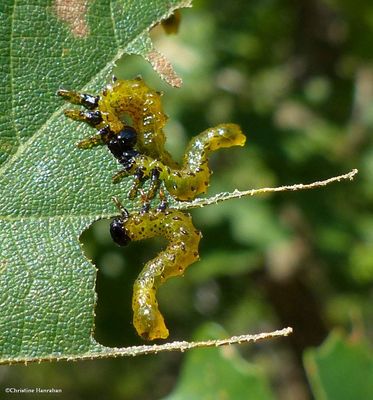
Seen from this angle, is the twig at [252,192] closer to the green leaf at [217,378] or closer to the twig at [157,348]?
the twig at [157,348]

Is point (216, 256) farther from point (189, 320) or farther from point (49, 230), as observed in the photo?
point (49, 230)

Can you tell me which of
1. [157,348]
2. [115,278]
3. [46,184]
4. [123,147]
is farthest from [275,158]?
[157,348]

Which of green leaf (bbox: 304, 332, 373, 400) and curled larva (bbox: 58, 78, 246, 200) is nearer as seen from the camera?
curled larva (bbox: 58, 78, 246, 200)

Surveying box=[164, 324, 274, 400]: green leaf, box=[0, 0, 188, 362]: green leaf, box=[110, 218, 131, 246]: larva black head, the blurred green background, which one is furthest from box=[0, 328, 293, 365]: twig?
the blurred green background

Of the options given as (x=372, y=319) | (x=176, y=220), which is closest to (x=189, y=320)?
(x=372, y=319)

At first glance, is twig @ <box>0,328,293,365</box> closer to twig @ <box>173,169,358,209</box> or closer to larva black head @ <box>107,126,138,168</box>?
twig @ <box>173,169,358,209</box>

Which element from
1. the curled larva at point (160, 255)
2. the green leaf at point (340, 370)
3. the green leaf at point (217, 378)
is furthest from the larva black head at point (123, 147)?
the green leaf at point (340, 370)
